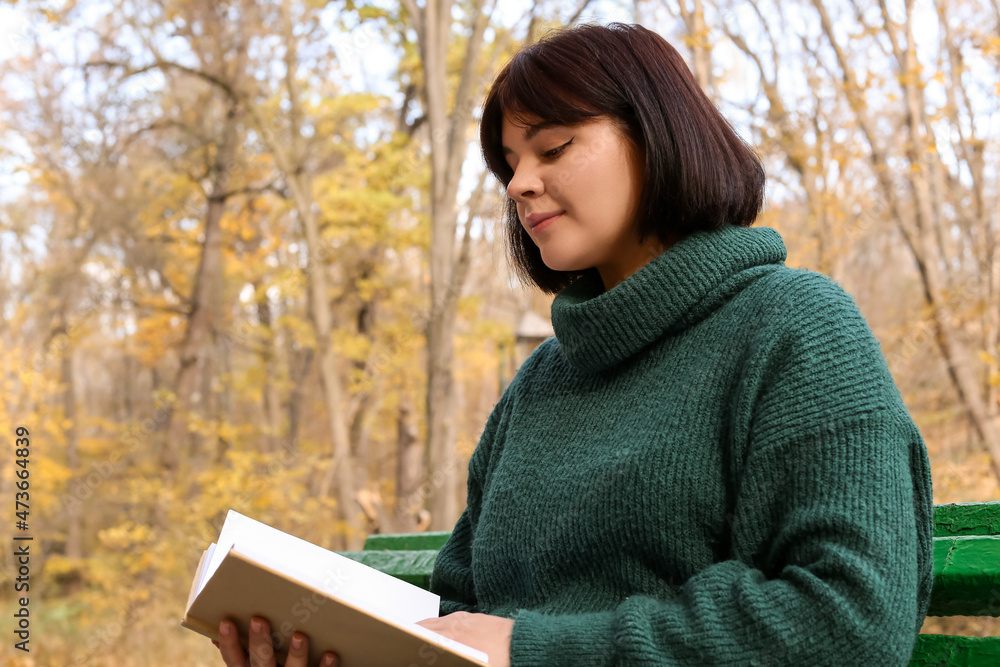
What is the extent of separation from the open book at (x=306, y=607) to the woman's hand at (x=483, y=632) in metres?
0.11

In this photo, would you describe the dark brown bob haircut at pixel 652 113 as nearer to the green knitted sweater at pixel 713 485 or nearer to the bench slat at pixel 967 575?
the green knitted sweater at pixel 713 485

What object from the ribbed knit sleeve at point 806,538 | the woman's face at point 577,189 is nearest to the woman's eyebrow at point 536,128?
the woman's face at point 577,189

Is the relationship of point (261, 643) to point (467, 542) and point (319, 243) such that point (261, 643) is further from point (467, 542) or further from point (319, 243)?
point (319, 243)

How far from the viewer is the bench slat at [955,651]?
1.54 meters

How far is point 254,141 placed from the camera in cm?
1195

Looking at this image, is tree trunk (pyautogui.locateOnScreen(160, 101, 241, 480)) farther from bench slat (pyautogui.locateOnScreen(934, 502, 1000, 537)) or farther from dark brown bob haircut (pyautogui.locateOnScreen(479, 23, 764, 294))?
bench slat (pyautogui.locateOnScreen(934, 502, 1000, 537))

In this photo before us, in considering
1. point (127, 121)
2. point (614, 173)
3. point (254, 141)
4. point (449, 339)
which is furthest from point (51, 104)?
point (614, 173)

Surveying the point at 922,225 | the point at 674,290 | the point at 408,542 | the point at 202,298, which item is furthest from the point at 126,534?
the point at 674,290

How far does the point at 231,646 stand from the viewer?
1372mm

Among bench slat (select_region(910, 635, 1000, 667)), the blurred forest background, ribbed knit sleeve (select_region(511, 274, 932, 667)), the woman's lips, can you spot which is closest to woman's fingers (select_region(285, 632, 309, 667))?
ribbed knit sleeve (select_region(511, 274, 932, 667))

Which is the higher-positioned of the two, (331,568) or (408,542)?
(331,568)

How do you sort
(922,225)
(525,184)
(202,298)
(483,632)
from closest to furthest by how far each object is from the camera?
(483,632) → (525,184) → (922,225) → (202,298)

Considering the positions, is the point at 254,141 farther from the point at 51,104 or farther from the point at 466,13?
the point at 466,13

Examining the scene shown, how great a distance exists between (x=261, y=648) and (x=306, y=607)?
0.20 metres
